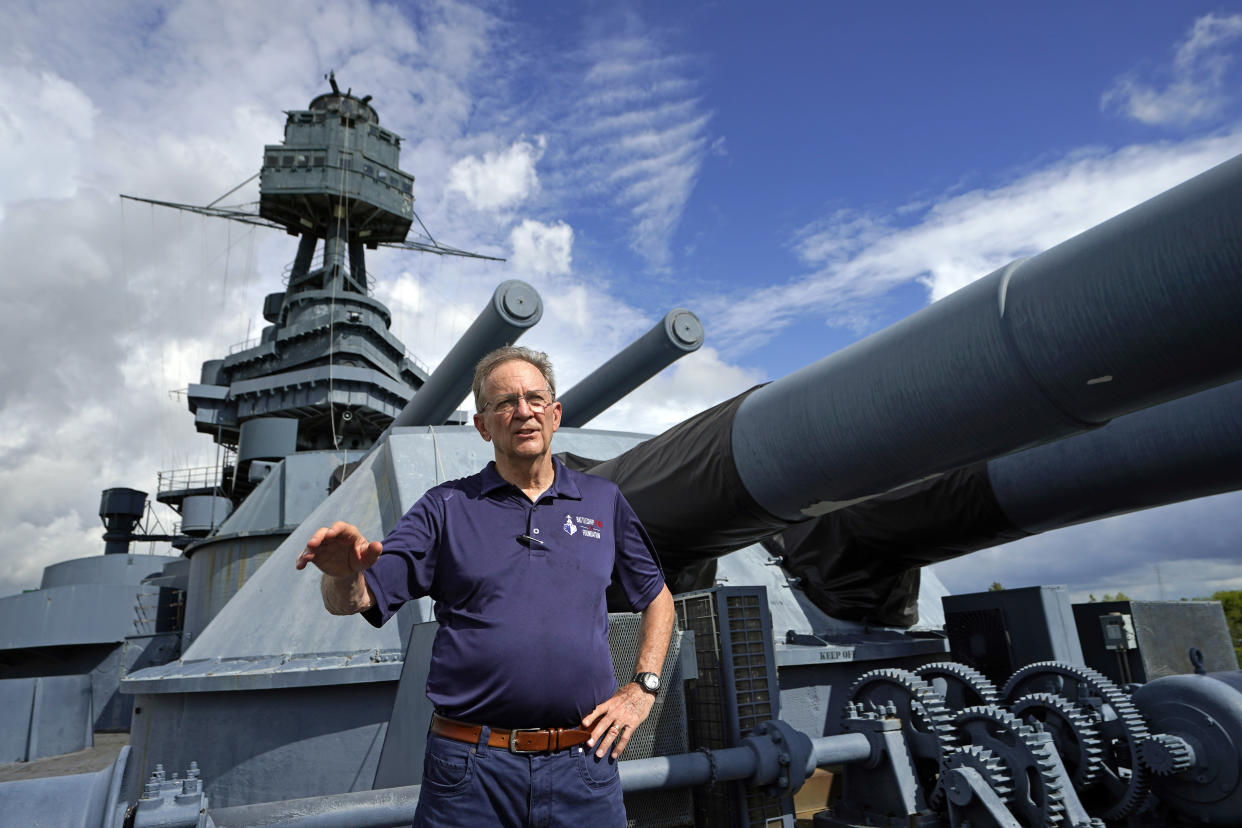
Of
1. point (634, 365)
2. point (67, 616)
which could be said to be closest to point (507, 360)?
point (634, 365)

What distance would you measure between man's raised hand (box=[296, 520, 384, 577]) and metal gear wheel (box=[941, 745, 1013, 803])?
106 inches

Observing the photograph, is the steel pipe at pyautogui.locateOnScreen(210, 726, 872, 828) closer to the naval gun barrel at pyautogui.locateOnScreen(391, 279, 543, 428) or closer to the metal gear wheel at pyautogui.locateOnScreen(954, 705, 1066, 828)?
the metal gear wheel at pyautogui.locateOnScreen(954, 705, 1066, 828)

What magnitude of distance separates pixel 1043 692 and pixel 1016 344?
2.53 meters

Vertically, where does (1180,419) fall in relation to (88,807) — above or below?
above

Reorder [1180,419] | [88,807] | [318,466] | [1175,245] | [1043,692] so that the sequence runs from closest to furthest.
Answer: [88,807], [1175,245], [1180,419], [1043,692], [318,466]

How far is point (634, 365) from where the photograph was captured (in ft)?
19.6

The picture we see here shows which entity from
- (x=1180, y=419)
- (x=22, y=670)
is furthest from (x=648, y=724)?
(x=22, y=670)

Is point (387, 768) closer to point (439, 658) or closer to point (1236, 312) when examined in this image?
point (439, 658)

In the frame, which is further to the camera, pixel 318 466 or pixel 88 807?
pixel 318 466

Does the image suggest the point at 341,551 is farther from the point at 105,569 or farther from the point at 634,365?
the point at 105,569

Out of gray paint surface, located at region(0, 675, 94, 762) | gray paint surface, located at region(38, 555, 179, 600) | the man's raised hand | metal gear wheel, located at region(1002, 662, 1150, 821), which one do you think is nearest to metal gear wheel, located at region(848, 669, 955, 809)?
metal gear wheel, located at region(1002, 662, 1150, 821)

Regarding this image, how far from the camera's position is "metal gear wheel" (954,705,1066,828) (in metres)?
3.00

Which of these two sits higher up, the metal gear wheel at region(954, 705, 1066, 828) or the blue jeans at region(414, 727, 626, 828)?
the blue jeans at region(414, 727, 626, 828)

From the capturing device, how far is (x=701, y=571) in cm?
444
